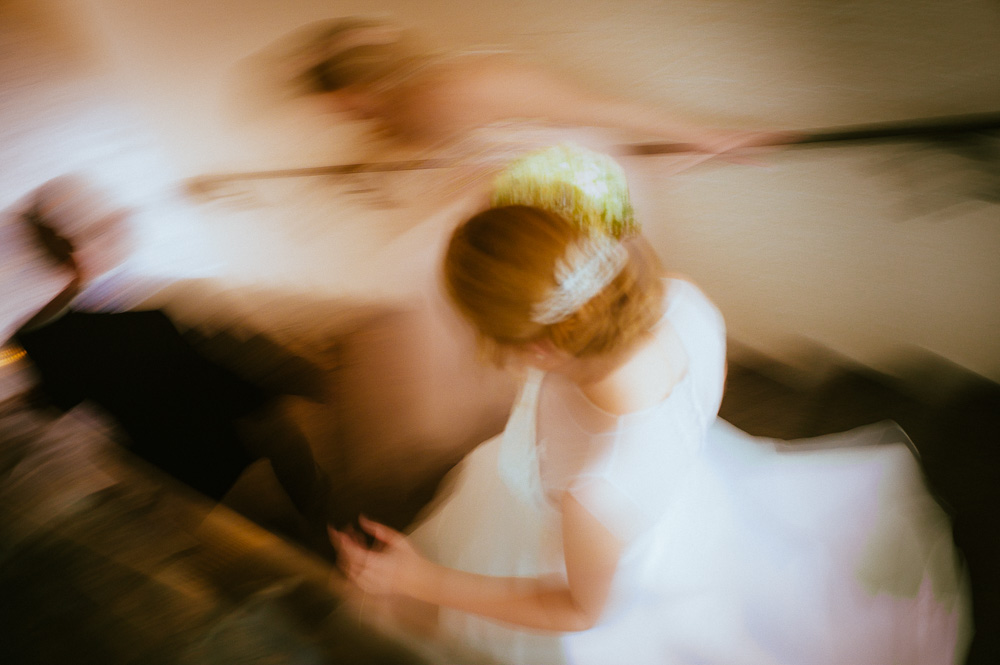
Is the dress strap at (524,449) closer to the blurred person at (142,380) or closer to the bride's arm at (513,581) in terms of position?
the bride's arm at (513,581)

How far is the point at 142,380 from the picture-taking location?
1.04 meters

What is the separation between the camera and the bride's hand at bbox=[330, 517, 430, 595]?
32.3 inches

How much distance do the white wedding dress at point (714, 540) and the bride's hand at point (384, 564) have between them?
0.34 feet

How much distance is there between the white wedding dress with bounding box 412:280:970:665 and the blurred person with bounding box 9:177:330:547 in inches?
21.7

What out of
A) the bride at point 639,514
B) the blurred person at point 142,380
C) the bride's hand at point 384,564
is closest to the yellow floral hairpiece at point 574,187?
the bride at point 639,514

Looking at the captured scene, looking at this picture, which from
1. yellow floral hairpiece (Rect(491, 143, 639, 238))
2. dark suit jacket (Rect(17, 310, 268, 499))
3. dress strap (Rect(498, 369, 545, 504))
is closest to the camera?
yellow floral hairpiece (Rect(491, 143, 639, 238))

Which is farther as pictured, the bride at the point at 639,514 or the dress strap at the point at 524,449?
the dress strap at the point at 524,449

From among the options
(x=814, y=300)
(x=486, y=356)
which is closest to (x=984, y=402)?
(x=814, y=300)

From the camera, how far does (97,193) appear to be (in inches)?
42.6

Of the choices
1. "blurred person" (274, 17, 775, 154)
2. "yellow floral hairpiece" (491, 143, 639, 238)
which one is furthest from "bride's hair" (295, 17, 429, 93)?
"yellow floral hairpiece" (491, 143, 639, 238)

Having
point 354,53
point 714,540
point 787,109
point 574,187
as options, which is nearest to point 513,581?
point 714,540

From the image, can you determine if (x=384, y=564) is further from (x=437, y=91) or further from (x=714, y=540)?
(x=437, y=91)

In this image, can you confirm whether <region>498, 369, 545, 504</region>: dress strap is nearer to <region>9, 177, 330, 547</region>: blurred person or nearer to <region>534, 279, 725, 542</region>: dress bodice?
<region>534, 279, 725, 542</region>: dress bodice

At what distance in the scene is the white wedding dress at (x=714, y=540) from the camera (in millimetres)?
638
